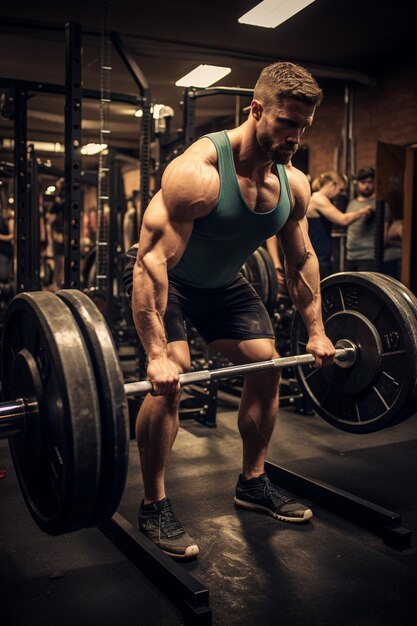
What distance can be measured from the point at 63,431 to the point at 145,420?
61 cm

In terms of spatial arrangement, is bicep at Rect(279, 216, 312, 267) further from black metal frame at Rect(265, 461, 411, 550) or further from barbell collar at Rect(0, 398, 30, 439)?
barbell collar at Rect(0, 398, 30, 439)

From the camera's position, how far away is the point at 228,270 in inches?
75.9

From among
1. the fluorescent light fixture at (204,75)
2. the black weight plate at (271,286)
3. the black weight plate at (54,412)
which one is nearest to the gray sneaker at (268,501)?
the black weight plate at (54,412)

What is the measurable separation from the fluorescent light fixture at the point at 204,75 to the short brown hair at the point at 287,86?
4529mm

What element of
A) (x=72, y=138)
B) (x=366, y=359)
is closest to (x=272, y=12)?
(x=72, y=138)

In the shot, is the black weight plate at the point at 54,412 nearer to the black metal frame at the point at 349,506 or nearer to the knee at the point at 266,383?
the knee at the point at 266,383

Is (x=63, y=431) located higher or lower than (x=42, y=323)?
lower

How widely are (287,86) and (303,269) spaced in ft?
2.02

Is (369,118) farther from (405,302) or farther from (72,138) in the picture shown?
(405,302)

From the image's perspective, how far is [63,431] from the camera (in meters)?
1.23

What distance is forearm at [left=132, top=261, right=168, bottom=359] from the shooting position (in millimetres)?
1645

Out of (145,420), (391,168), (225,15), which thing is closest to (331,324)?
(145,420)

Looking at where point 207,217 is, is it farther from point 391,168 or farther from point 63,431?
point 391,168

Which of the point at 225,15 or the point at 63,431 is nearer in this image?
the point at 63,431
